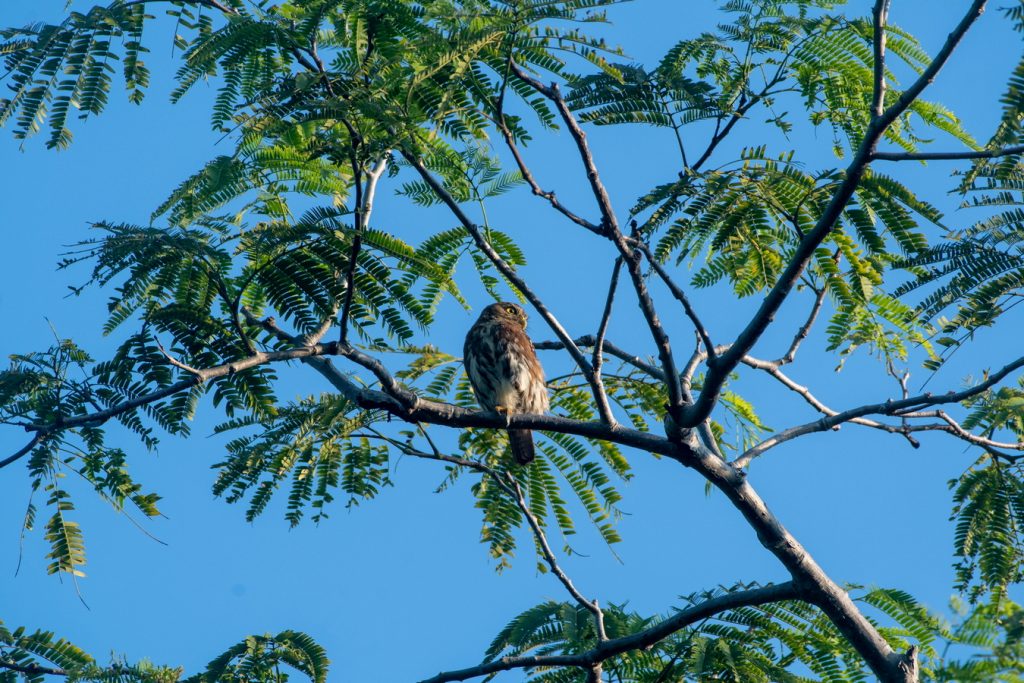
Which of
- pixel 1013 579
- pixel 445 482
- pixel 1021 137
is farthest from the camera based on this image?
pixel 445 482

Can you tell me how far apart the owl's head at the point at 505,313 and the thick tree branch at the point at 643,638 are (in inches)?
147

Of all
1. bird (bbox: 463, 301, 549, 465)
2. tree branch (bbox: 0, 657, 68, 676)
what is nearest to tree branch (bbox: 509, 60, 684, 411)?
bird (bbox: 463, 301, 549, 465)

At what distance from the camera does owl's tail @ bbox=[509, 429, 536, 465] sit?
20.5 ft

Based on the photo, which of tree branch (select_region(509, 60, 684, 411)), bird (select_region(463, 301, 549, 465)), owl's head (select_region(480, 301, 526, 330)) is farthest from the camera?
owl's head (select_region(480, 301, 526, 330))

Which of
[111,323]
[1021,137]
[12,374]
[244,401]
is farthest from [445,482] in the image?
[1021,137]

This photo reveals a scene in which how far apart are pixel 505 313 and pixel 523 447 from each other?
8.12 ft

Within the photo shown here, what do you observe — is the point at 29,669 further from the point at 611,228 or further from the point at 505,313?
the point at 505,313

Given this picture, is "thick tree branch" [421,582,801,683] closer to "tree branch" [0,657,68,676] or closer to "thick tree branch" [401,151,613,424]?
"thick tree branch" [401,151,613,424]

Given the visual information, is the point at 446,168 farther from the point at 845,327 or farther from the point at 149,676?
the point at 149,676

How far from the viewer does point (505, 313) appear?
8.63 meters

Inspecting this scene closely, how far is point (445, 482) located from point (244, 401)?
173cm

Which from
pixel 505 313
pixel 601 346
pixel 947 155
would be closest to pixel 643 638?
pixel 601 346

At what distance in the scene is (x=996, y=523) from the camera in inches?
216

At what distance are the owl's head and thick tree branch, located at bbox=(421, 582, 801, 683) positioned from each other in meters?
3.72
